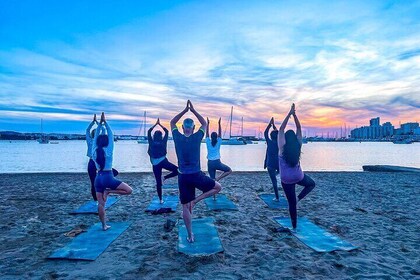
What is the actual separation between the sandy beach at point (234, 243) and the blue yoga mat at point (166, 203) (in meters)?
0.28

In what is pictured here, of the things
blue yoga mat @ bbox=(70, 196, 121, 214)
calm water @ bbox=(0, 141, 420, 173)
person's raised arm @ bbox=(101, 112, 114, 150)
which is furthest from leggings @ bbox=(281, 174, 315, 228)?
calm water @ bbox=(0, 141, 420, 173)

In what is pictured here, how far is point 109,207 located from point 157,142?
95.1 inches

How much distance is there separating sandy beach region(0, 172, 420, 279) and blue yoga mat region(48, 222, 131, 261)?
0.48 feet

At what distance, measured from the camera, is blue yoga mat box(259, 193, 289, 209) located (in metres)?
8.88

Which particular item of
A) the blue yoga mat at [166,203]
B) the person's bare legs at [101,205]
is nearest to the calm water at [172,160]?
the blue yoga mat at [166,203]

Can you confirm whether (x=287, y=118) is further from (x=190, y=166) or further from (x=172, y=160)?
(x=172, y=160)

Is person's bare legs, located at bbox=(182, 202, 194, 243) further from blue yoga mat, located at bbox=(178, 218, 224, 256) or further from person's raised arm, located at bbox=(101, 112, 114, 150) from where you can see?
person's raised arm, located at bbox=(101, 112, 114, 150)

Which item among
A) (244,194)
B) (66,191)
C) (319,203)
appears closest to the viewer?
(319,203)

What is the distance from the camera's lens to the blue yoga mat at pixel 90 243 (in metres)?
4.97

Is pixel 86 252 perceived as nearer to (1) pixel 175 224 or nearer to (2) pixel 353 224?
(1) pixel 175 224

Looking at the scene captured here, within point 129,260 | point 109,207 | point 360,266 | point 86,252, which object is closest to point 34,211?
point 109,207

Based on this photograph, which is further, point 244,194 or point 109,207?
point 244,194

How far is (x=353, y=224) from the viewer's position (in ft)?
23.0

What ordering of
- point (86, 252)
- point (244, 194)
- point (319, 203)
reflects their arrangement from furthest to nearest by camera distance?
point (244, 194) < point (319, 203) < point (86, 252)
